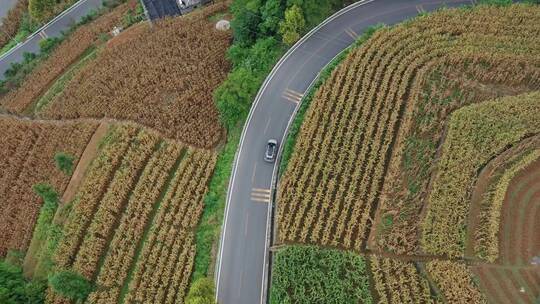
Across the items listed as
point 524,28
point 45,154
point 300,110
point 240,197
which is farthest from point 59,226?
point 524,28

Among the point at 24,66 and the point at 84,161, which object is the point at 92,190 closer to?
the point at 84,161

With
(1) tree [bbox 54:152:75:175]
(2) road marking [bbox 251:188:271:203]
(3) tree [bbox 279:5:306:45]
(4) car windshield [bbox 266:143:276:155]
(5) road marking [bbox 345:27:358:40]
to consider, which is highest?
(5) road marking [bbox 345:27:358:40]

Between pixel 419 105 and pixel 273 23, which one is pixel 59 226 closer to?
pixel 273 23

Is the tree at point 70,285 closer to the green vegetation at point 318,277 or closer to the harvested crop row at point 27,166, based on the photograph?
the harvested crop row at point 27,166

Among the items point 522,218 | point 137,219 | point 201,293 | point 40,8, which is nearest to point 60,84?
point 40,8

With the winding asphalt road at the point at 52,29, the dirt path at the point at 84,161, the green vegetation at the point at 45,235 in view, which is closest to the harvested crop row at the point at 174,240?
the green vegetation at the point at 45,235

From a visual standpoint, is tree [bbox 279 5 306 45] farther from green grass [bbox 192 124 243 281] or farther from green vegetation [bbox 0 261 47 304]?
green vegetation [bbox 0 261 47 304]

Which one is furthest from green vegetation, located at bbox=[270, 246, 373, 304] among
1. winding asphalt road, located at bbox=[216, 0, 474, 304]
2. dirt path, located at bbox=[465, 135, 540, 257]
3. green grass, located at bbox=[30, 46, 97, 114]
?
green grass, located at bbox=[30, 46, 97, 114]
